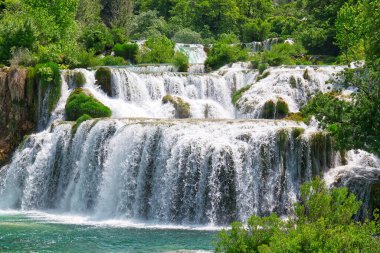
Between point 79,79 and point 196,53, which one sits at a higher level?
point 196,53

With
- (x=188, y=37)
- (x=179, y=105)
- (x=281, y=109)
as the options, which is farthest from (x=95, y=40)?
(x=281, y=109)

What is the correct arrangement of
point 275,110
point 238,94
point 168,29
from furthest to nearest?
point 168,29
point 238,94
point 275,110

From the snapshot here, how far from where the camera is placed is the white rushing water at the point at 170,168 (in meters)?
20.2

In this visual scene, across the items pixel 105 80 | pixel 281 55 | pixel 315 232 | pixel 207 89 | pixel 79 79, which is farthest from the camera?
pixel 281 55

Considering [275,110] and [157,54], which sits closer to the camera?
[275,110]

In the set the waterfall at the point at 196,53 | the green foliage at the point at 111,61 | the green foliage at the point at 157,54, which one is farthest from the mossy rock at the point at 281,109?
the waterfall at the point at 196,53

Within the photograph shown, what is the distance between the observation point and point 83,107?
28.0 metres

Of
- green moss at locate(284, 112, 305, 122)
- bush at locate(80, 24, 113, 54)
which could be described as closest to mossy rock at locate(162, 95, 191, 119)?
green moss at locate(284, 112, 305, 122)

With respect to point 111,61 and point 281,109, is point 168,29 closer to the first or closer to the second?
point 111,61

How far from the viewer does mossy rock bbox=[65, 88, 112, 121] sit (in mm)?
27922

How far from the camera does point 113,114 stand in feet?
96.3

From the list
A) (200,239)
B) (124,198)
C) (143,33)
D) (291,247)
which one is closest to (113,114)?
(124,198)

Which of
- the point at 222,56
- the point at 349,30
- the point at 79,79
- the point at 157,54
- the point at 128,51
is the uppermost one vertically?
the point at 349,30

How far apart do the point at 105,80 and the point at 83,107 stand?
11.2 feet
